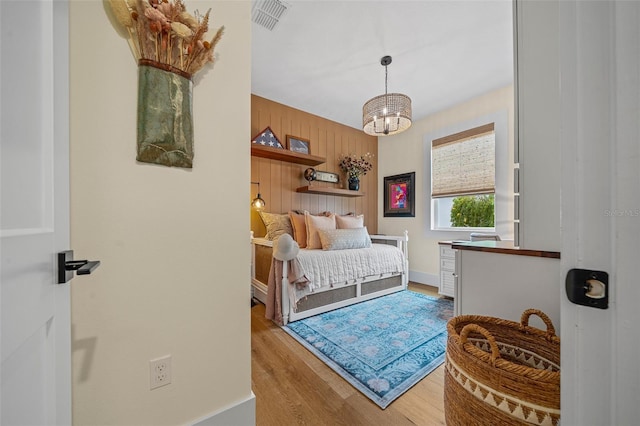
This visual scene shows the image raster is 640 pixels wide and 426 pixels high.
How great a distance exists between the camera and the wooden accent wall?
3332 mm

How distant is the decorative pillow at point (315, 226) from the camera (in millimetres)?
3008

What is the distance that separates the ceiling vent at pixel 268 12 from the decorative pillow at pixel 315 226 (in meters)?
2.02

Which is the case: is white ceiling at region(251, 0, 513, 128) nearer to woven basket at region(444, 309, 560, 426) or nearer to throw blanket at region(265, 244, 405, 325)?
throw blanket at region(265, 244, 405, 325)

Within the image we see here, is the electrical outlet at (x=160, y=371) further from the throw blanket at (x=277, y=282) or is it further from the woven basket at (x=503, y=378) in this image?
the throw blanket at (x=277, y=282)

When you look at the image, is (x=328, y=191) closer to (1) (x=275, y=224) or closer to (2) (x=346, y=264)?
(1) (x=275, y=224)

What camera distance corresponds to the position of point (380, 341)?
6.47 feet

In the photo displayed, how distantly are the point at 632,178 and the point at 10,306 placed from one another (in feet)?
3.28

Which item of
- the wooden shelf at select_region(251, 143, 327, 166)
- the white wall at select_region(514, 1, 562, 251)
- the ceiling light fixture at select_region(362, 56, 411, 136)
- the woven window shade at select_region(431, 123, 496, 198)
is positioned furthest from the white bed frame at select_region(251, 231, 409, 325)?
the white wall at select_region(514, 1, 562, 251)

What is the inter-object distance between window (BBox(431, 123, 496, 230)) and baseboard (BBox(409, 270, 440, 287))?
749 mm

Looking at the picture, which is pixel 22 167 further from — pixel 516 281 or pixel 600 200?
pixel 516 281

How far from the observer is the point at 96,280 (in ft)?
2.85

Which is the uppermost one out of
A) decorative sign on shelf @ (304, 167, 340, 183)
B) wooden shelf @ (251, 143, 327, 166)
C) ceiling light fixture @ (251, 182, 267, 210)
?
wooden shelf @ (251, 143, 327, 166)

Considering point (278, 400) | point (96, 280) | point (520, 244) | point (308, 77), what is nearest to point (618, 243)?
point (520, 244)

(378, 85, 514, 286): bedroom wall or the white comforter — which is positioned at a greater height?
(378, 85, 514, 286): bedroom wall
